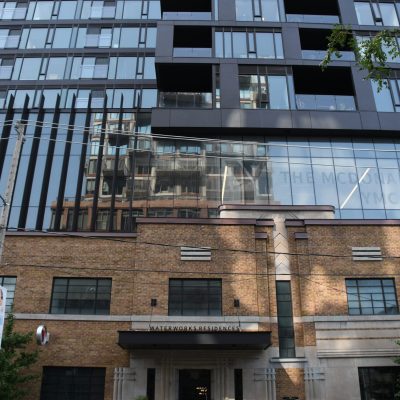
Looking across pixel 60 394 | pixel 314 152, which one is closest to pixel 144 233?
pixel 60 394

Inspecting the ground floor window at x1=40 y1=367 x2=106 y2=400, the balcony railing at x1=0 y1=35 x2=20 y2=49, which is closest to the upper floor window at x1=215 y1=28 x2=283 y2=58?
the balcony railing at x1=0 y1=35 x2=20 y2=49

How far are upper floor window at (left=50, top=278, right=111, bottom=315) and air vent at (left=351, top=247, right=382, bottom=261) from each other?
474 inches

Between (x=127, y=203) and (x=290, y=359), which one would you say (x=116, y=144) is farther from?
(x=290, y=359)

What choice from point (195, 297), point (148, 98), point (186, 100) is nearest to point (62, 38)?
point (148, 98)

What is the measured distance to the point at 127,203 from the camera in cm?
3158

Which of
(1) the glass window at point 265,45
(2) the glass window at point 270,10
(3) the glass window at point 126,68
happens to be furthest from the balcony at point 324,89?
(3) the glass window at point 126,68

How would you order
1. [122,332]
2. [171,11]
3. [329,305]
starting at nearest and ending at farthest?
[122,332] → [329,305] → [171,11]

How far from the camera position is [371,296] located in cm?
2166

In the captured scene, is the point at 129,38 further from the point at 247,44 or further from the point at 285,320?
the point at 285,320

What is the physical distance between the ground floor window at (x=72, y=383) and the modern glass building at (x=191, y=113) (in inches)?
448

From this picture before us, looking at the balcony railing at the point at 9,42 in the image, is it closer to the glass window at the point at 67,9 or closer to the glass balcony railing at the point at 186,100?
the glass window at the point at 67,9

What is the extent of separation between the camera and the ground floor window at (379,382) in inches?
787

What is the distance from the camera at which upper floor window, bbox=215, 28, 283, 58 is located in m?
33.1

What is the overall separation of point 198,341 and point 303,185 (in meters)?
14.0
